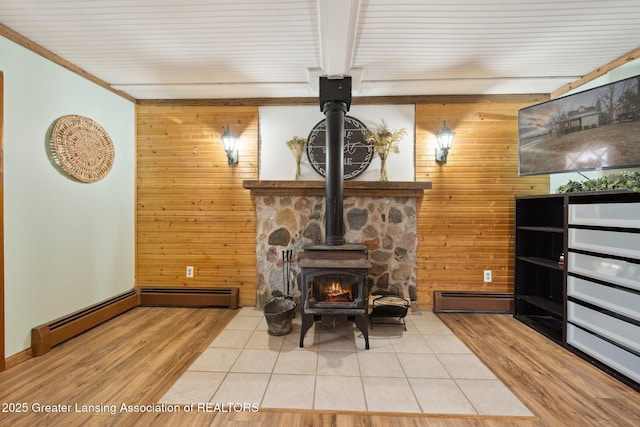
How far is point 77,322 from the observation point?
2600mm

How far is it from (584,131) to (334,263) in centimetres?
252

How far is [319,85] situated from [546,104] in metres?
2.28

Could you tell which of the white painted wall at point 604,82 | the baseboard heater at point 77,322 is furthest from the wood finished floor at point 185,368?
the white painted wall at point 604,82

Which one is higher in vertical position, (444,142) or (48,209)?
(444,142)

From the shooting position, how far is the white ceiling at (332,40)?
1.91m

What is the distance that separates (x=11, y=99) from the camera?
6.98 feet

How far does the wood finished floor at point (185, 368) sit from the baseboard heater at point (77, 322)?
72 millimetres

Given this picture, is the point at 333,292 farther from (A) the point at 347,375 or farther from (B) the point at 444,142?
(B) the point at 444,142

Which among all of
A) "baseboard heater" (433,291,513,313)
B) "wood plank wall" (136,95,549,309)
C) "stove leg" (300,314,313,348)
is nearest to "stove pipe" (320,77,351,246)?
"stove leg" (300,314,313,348)

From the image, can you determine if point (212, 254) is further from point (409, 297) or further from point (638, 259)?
point (638, 259)

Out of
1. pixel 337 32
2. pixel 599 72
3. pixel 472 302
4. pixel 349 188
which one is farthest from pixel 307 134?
pixel 599 72

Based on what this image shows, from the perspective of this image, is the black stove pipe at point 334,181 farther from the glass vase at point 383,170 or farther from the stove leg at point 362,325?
the stove leg at point 362,325

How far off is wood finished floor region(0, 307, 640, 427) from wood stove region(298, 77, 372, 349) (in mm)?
826

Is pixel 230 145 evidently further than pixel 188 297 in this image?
No
